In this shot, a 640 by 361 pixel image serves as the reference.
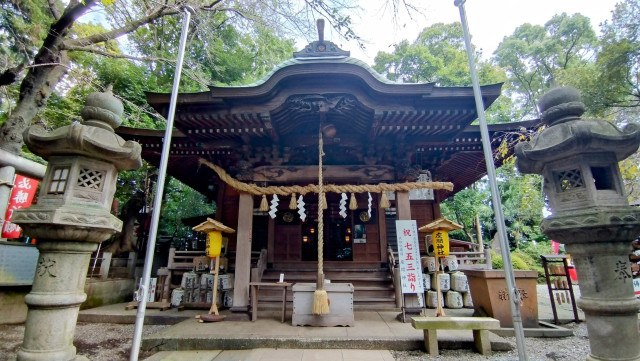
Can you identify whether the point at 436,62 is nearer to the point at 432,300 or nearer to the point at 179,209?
the point at 432,300

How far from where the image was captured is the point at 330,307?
524cm

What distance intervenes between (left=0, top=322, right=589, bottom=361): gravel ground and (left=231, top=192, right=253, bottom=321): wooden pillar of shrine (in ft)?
5.65

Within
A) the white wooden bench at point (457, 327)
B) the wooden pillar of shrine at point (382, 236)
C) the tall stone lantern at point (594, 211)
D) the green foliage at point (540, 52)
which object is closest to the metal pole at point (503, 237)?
the tall stone lantern at point (594, 211)

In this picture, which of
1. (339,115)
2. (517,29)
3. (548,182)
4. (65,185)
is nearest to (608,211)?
(548,182)

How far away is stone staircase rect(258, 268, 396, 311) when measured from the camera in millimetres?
6469

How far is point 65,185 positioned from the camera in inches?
108

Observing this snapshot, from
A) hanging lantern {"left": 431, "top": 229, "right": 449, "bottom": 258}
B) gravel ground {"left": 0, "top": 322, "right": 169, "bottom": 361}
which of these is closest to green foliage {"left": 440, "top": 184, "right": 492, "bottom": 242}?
hanging lantern {"left": 431, "top": 229, "right": 449, "bottom": 258}

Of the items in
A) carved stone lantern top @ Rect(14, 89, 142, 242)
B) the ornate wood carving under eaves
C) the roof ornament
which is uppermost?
the roof ornament

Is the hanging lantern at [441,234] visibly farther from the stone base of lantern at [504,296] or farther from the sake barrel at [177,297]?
the sake barrel at [177,297]

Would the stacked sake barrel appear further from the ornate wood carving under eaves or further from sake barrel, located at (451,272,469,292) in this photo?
the ornate wood carving under eaves

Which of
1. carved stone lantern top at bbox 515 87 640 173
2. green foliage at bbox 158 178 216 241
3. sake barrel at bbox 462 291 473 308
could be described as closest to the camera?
carved stone lantern top at bbox 515 87 640 173

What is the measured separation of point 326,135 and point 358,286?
12.4ft

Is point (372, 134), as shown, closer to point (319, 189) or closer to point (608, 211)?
point (319, 189)

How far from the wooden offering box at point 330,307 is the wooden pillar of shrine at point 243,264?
121 centimetres
